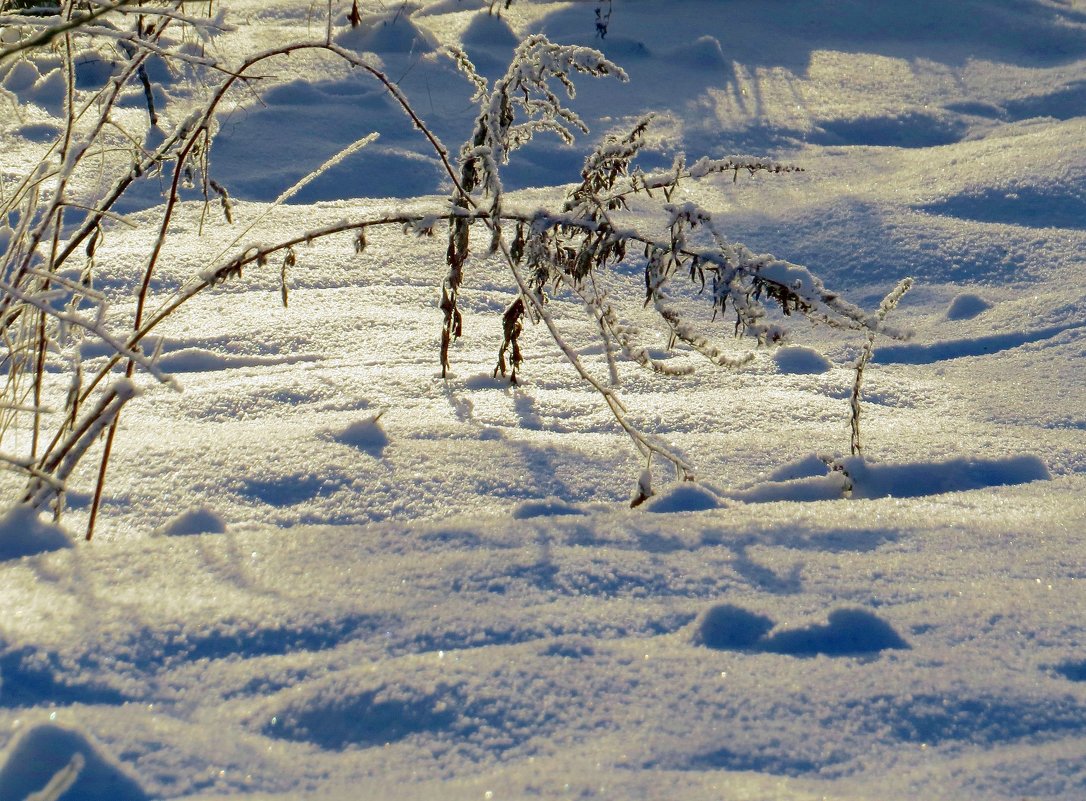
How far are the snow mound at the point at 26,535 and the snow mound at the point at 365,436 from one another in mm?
559

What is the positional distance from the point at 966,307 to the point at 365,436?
70.9 inches

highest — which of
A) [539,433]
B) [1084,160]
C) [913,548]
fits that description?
[1084,160]

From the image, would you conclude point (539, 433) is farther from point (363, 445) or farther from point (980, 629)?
point (980, 629)

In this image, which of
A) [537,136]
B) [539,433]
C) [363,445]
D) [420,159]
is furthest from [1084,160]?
[363,445]

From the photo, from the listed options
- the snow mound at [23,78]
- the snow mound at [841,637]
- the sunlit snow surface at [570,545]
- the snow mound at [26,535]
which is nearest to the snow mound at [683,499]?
the sunlit snow surface at [570,545]

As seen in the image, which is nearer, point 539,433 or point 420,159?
point 539,433

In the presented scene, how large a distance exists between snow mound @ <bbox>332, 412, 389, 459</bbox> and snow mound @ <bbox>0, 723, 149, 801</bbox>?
96 centimetres

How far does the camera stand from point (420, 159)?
3.97 metres

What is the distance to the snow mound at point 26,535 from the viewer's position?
4.79 ft

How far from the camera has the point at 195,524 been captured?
1.56 metres

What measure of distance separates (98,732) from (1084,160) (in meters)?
3.74

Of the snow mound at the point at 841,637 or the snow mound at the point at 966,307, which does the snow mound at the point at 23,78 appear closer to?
the snow mound at the point at 966,307

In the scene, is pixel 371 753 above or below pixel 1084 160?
below

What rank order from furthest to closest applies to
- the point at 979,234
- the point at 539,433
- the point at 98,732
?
the point at 979,234, the point at 539,433, the point at 98,732
